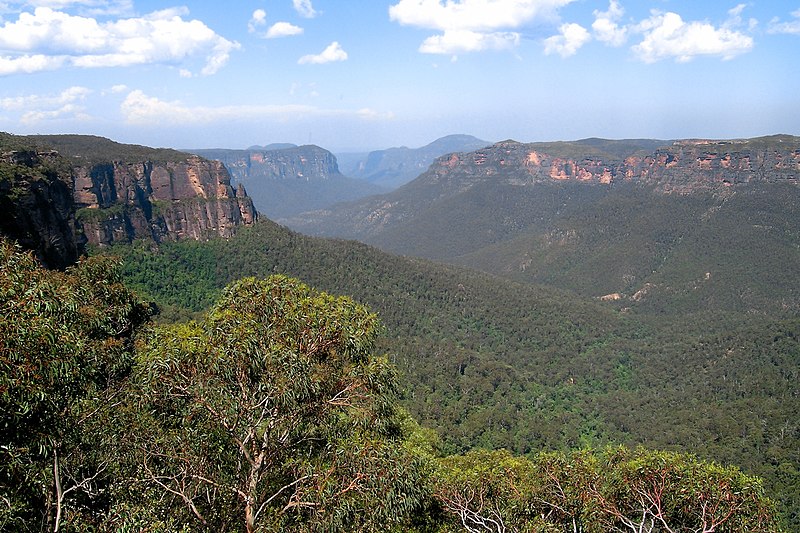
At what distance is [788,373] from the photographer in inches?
2040

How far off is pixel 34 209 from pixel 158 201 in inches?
1673

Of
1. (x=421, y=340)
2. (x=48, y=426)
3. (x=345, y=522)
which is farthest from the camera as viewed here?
(x=421, y=340)

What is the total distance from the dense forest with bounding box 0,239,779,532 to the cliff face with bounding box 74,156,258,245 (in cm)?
5520

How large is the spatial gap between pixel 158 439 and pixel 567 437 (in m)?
44.6

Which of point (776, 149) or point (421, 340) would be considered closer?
point (421, 340)

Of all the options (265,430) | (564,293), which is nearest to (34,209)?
(265,430)

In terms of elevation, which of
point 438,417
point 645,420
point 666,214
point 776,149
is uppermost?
point 776,149

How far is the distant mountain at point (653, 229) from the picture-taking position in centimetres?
9575

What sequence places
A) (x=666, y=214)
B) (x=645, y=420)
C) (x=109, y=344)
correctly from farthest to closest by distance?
(x=666, y=214) < (x=645, y=420) < (x=109, y=344)

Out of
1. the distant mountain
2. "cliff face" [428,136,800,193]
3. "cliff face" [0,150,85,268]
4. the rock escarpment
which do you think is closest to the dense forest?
"cliff face" [0,150,85,268]

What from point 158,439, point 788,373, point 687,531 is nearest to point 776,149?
point 788,373

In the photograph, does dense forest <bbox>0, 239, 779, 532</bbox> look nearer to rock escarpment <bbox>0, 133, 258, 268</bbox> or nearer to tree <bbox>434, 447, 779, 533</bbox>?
tree <bbox>434, 447, 779, 533</bbox>

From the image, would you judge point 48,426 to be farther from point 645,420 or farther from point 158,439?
point 645,420

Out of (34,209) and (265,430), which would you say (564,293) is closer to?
(34,209)
